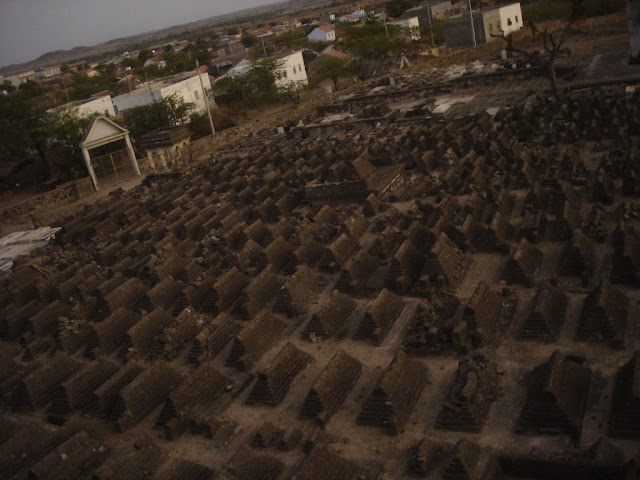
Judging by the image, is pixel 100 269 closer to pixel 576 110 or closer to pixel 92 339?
pixel 92 339

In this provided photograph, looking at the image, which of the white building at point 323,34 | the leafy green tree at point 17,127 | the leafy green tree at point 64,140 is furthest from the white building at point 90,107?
the white building at point 323,34

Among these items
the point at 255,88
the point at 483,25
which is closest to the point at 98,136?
the point at 255,88

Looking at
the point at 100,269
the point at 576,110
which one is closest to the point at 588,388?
the point at 100,269

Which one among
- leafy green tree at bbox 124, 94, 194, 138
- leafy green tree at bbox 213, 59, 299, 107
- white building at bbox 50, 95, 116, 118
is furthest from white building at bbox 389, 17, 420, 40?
white building at bbox 50, 95, 116, 118

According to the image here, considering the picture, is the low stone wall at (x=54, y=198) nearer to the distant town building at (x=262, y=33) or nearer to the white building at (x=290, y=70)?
the white building at (x=290, y=70)

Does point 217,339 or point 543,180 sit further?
point 543,180

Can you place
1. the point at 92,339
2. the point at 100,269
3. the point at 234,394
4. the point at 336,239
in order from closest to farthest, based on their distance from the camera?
the point at 234,394 → the point at 92,339 → the point at 336,239 → the point at 100,269

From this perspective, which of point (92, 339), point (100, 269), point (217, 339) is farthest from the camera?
point (100, 269)
